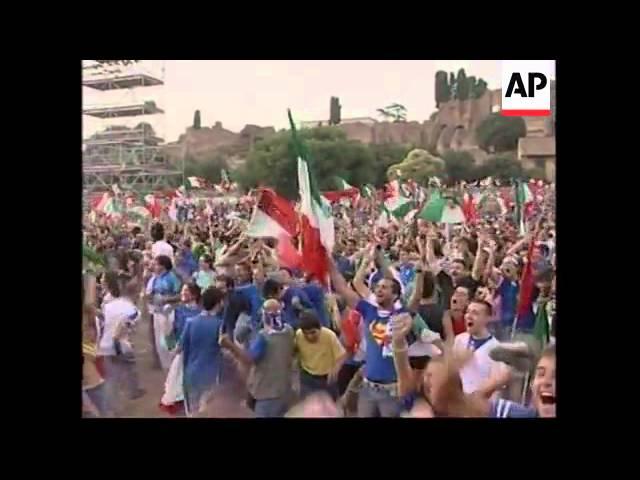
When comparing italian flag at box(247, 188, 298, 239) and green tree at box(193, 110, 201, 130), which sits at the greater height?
green tree at box(193, 110, 201, 130)

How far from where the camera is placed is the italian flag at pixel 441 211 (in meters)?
4.63

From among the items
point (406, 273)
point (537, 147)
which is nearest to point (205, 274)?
point (406, 273)

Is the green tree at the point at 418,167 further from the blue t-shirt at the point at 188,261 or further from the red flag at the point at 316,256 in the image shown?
the blue t-shirt at the point at 188,261

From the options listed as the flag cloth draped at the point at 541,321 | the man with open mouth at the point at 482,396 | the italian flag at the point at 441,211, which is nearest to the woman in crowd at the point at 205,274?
the italian flag at the point at 441,211

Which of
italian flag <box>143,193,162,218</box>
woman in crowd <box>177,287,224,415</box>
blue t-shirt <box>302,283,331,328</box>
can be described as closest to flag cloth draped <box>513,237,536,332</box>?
blue t-shirt <box>302,283,331,328</box>

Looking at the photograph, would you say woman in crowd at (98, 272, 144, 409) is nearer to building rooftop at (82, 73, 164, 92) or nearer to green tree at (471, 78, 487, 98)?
building rooftop at (82, 73, 164, 92)

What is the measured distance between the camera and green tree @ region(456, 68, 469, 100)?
15.1 ft

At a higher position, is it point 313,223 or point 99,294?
point 313,223

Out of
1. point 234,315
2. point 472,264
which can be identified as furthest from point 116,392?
point 472,264

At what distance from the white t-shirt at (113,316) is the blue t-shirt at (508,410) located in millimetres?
1842
